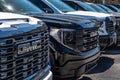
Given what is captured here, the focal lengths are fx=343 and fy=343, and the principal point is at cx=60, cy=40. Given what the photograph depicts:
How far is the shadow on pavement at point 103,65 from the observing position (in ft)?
27.6

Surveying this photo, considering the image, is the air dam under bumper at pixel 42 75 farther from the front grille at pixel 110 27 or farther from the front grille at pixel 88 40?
the front grille at pixel 110 27

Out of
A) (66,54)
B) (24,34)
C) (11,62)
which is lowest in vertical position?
(66,54)

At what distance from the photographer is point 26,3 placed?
6879mm

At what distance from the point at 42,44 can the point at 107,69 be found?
15.7 feet

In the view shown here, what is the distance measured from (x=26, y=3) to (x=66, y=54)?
1.96m

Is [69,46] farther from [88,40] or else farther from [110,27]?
[110,27]

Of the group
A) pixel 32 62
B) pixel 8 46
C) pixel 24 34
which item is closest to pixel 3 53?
pixel 8 46

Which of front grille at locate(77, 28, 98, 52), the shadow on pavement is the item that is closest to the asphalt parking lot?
the shadow on pavement

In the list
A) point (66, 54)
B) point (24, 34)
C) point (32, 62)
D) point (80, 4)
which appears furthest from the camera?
point (80, 4)

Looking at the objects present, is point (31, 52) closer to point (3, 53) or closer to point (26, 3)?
point (3, 53)

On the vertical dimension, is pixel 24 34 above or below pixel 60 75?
above

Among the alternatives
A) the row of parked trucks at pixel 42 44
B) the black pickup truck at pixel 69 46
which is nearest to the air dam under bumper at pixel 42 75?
the row of parked trucks at pixel 42 44

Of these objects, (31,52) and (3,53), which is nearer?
(3,53)

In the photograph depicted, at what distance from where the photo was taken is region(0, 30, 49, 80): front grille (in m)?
3.29
